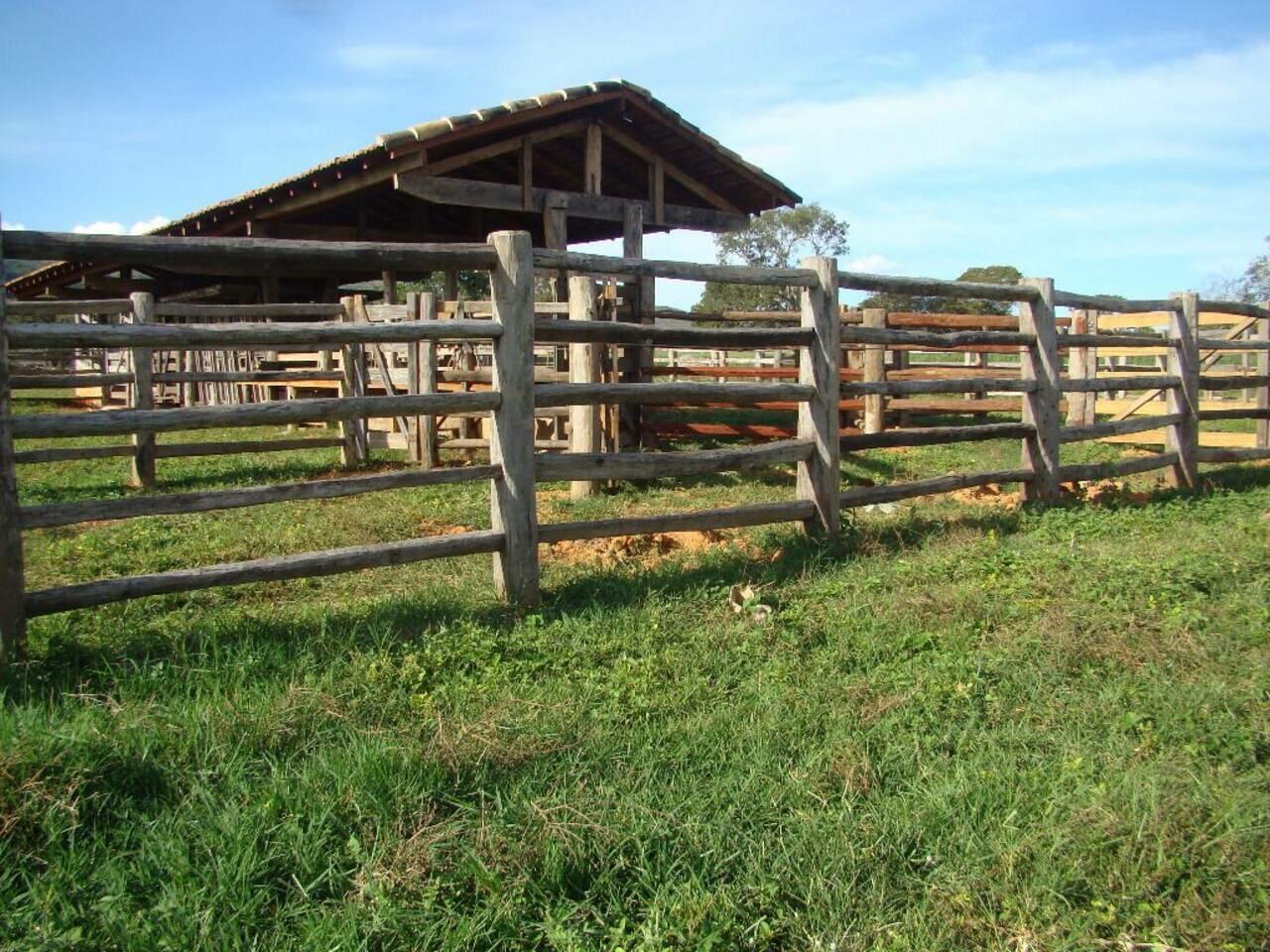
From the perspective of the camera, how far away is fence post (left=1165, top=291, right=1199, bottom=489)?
30.7 feet

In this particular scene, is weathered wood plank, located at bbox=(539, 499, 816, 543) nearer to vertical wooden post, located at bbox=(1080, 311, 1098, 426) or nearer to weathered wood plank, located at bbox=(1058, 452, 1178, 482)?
weathered wood plank, located at bbox=(1058, 452, 1178, 482)

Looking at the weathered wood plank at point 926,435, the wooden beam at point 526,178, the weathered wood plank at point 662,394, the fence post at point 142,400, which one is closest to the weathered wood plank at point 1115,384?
the weathered wood plank at point 926,435

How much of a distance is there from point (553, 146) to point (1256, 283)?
45.2m

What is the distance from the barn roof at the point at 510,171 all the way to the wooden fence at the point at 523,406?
3.67 metres

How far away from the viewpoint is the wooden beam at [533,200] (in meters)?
10.7

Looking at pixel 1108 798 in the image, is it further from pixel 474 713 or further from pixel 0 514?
pixel 0 514

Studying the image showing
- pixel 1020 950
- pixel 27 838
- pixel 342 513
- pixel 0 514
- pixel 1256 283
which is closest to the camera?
pixel 1020 950

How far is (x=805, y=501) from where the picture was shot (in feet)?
21.2

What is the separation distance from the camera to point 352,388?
36.5ft

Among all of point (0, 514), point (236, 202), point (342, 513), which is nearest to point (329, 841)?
point (0, 514)

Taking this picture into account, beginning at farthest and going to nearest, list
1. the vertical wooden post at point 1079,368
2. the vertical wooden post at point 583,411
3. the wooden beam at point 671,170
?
the vertical wooden post at point 1079,368 → the wooden beam at point 671,170 → the vertical wooden post at point 583,411

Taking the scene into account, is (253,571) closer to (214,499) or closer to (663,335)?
(214,499)

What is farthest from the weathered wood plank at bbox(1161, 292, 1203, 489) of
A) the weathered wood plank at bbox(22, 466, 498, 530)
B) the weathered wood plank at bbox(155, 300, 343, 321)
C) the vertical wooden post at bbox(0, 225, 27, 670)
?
the vertical wooden post at bbox(0, 225, 27, 670)

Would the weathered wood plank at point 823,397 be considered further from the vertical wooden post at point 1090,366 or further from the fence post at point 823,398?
the vertical wooden post at point 1090,366
